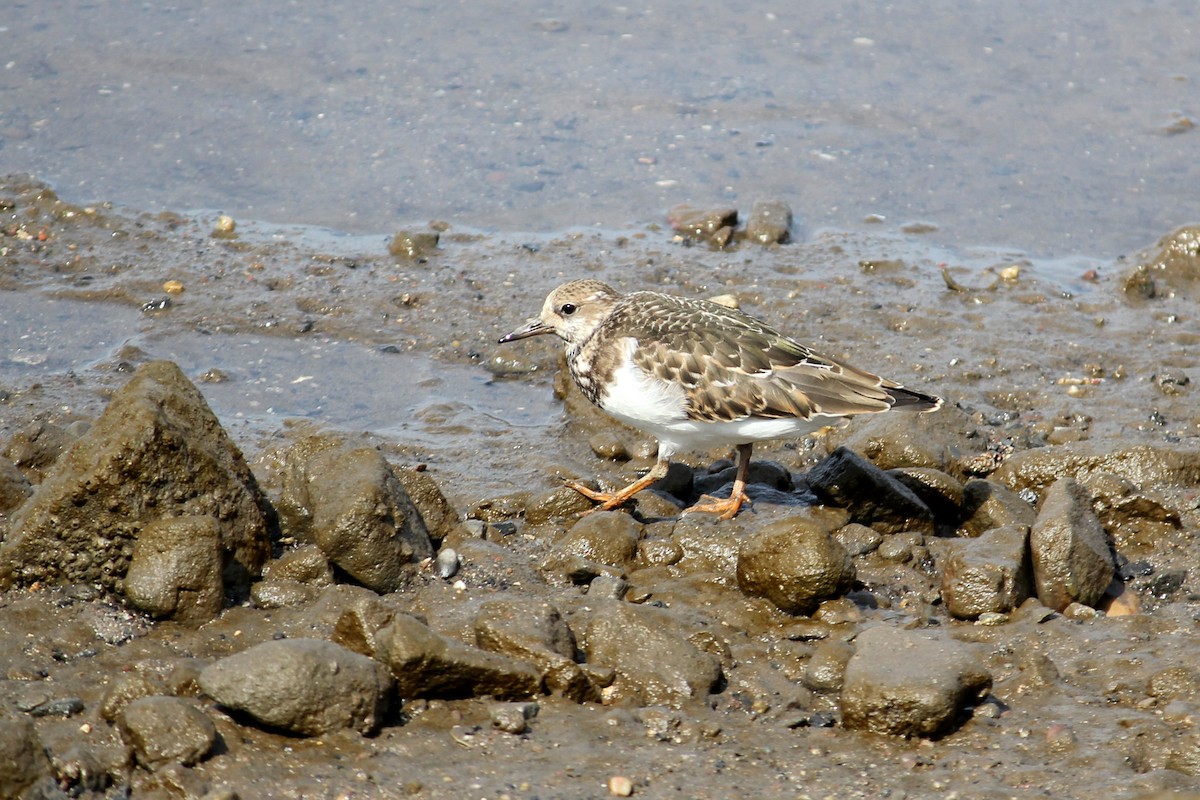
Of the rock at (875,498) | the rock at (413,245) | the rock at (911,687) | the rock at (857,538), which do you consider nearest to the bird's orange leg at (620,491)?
the rock at (875,498)

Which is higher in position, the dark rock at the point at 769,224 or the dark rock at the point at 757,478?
the dark rock at the point at 769,224

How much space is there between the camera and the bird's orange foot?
583 cm

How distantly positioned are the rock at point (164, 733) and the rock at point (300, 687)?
12 centimetres

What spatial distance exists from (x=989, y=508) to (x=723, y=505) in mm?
1302

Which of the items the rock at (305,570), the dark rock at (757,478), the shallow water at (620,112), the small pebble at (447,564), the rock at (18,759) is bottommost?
the dark rock at (757,478)

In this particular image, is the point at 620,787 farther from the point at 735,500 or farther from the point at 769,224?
the point at 769,224

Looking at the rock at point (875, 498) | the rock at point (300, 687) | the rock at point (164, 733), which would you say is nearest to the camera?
the rock at point (164, 733)

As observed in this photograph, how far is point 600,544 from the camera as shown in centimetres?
552

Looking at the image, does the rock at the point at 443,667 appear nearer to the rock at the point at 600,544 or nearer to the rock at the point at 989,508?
the rock at the point at 600,544

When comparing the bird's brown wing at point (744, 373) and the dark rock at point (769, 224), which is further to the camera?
the dark rock at point (769, 224)

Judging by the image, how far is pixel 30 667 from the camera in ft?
14.4

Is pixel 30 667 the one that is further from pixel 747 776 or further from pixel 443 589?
pixel 747 776

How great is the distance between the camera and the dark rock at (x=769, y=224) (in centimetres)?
895

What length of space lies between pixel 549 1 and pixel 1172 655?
990 centimetres
